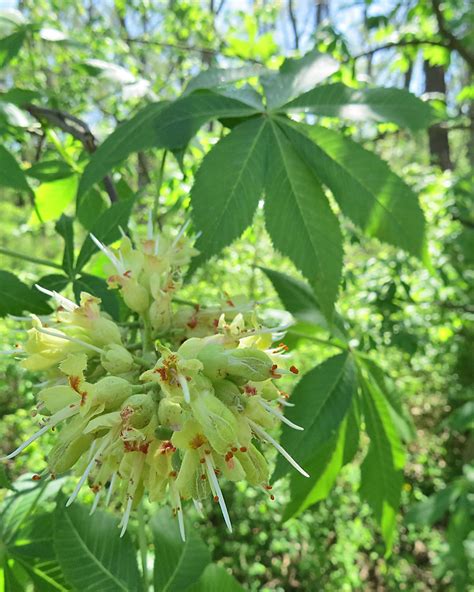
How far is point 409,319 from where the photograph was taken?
2.78 m

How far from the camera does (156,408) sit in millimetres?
803

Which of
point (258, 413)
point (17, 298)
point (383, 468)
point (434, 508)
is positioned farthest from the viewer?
point (434, 508)

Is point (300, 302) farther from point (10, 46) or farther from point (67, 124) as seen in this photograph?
point (10, 46)

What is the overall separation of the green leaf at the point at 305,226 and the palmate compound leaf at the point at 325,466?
1.25 ft

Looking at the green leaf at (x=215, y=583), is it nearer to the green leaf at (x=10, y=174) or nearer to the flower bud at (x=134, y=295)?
the flower bud at (x=134, y=295)

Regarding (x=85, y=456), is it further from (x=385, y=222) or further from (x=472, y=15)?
(x=472, y=15)

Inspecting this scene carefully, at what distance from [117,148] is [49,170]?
1.44 feet

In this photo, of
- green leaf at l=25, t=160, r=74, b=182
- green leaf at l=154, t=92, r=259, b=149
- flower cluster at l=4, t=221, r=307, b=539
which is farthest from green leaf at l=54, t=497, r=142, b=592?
green leaf at l=25, t=160, r=74, b=182

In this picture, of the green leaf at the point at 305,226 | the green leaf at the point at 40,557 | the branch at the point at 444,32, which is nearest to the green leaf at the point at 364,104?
the green leaf at the point at 305,226

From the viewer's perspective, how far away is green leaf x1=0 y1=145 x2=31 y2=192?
3.82ft

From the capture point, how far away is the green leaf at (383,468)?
1.27 m

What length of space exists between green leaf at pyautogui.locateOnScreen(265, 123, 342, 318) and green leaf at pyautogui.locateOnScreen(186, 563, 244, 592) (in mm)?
522

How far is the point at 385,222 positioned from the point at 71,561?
0.89 meters

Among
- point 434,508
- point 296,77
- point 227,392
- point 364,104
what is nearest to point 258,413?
point 227,392
